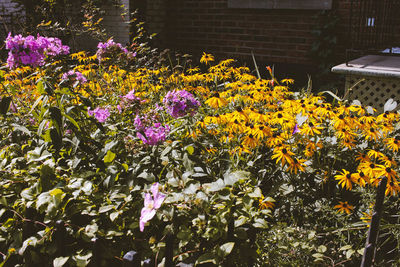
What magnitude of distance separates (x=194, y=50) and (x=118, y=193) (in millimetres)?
6605

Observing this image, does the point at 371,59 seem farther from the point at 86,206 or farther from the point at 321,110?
the point at 86,206

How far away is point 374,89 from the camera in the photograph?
5.04 meters

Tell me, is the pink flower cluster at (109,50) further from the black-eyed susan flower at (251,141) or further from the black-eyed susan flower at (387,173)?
the black-eyed susan flower at (387,173)

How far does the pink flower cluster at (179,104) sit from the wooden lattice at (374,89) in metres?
3.37

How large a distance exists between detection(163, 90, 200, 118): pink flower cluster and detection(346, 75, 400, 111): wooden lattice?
3369 millimetres

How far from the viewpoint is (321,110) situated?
247 cm

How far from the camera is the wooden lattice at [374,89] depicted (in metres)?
4.85

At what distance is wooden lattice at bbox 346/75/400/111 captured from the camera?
4.85m

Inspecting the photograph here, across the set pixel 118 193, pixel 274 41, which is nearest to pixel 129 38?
pixel 274 41

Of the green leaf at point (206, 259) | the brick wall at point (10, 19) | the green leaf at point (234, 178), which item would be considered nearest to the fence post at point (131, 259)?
the green leaf at point (206, 259)

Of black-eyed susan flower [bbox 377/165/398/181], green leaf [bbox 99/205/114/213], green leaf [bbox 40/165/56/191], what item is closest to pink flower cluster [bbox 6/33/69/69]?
green leaf [bbox 40/165/56/191]

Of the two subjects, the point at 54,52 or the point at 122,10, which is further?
the point at 122,10

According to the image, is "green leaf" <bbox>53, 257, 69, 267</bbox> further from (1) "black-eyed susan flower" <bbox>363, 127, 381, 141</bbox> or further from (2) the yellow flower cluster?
(1) "black-eyed susan flower" <bbox>363, 127, 381, 141</bbox>

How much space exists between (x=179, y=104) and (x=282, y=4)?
542 cm
